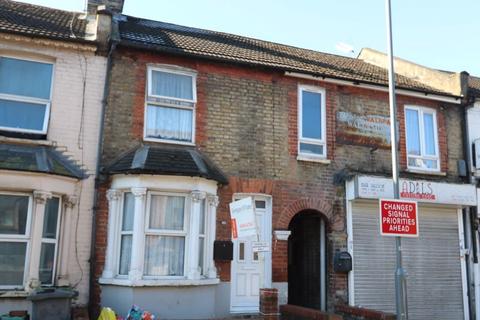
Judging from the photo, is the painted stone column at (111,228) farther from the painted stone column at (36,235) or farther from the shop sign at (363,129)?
the shop sign at (363,129)

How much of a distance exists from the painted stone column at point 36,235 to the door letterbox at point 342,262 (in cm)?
673

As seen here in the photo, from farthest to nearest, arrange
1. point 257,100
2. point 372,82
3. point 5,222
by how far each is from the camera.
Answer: point 372,82, point 257,100, point 5,222

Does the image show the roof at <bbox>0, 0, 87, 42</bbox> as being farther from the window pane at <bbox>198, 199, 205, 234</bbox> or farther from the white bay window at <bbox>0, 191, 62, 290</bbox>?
the window pane at <bbox>198, 199, 205, 234</bbox>

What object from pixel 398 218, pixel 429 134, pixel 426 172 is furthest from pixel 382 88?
pixel 398 218

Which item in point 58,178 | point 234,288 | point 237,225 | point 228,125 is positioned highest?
point 228,125

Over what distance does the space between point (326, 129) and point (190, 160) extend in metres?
3.96

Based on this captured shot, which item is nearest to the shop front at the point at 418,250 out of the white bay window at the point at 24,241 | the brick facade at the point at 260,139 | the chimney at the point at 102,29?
the brick facade at the point at 260,139

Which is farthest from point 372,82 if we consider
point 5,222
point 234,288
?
point 5,222

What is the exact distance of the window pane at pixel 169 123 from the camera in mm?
11711

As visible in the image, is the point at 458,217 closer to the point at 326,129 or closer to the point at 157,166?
the point at 326,129

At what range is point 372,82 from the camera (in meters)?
13.6

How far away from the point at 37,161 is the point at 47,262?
2013 millimetres

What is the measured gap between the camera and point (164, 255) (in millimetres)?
10836

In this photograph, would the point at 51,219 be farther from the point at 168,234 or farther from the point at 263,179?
the point at 263,179
